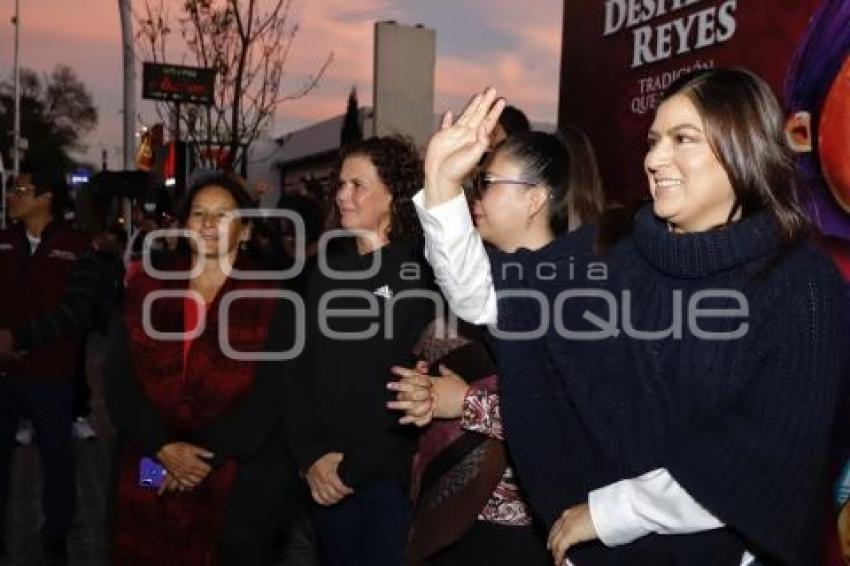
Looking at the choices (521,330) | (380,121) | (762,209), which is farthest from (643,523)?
(380,121)

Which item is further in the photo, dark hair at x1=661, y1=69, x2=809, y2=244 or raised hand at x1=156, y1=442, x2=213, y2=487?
raised hand at x1=156, y1=442, x2=213, y2=487

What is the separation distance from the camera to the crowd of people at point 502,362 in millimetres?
2021

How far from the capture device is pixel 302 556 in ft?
19.3

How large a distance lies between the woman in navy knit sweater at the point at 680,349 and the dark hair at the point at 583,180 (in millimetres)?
728

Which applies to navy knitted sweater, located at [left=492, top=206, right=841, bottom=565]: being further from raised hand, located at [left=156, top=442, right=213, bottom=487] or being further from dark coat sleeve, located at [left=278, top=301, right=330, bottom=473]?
raised hand, located at [left=156, top=442, right=213, bottom=487]

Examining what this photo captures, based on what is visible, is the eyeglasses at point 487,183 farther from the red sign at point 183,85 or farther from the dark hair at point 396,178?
the red sign at point 183,85

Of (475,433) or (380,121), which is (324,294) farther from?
(380,121)

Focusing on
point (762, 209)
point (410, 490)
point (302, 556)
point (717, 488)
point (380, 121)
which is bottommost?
point (302, 556)

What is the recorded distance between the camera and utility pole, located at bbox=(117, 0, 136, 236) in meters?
16.5

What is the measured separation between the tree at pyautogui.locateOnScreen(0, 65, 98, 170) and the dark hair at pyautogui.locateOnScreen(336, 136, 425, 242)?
7448cm

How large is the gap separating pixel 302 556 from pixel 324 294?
2.82m

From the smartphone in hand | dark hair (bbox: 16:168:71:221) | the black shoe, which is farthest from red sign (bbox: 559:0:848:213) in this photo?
→ the black shoe

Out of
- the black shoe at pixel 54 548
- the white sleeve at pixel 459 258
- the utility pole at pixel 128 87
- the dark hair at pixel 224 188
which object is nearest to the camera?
the white sleeve at pixel 459 258

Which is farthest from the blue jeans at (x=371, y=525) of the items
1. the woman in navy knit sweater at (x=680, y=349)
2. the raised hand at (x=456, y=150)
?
the raised hand at (x=456, y=150)
